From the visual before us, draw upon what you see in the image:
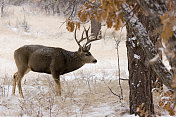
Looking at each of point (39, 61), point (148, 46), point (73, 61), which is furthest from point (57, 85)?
point (148, 46)

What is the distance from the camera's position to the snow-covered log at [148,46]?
3.20 metres

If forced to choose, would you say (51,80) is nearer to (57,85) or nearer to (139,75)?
(57,85)

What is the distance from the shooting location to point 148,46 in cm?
331

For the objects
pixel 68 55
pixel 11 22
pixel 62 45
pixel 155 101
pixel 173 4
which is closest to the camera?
pixel 173 4

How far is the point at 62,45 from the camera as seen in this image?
74.2 ft

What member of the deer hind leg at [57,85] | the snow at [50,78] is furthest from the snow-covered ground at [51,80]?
the deer hind leg at [57,85]

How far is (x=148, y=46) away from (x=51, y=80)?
695 centimetres

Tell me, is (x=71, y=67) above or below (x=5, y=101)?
above

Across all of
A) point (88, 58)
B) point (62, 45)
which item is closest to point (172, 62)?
point (88, 58)

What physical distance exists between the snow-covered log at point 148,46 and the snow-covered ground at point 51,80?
1.22 meters

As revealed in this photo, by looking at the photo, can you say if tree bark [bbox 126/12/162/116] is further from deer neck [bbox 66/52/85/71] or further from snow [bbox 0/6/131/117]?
deer neck [bbox 66/52/85/71]

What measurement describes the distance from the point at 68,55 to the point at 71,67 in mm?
365

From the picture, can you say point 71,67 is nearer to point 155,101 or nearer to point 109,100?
point 109,100

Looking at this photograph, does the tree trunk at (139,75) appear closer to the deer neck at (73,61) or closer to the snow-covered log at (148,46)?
the snow-covered log at (148,46)
